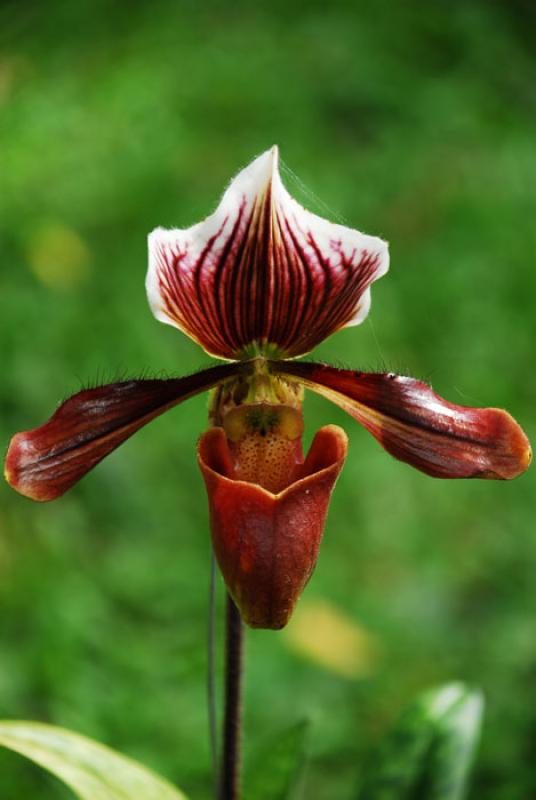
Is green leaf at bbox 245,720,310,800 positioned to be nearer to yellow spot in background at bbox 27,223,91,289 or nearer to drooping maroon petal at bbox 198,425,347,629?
drooping maroon petal at bbox 198,425,347,629

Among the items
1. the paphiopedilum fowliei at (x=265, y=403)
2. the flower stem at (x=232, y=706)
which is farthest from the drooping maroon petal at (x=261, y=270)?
the flower stem at (x=232, y=706)

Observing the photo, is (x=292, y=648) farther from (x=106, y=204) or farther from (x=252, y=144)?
(x=252, y=144)

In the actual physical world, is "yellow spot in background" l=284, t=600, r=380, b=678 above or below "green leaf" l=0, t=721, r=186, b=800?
below

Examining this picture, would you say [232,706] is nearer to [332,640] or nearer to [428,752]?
[428,752]

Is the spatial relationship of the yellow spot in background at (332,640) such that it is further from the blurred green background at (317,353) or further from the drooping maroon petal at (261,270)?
the drooping maroon petal at (261,270)

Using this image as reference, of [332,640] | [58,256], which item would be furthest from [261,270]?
[58,256]

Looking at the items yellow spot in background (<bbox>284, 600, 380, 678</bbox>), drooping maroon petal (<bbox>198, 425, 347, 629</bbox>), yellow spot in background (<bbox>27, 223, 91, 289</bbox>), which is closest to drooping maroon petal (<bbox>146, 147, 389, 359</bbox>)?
drooping maroon petal (<bbox>198, 425, 347, 629</bbox>)
